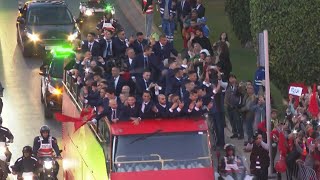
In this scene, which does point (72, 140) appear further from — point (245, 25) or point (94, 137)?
point (245, 25)

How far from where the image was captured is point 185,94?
2250 centimetres

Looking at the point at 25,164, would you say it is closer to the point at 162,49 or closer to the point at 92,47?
the point at 92,47

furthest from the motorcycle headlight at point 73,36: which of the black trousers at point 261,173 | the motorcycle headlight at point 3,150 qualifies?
the black trousers at point 261,173

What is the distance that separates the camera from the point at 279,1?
29.1m

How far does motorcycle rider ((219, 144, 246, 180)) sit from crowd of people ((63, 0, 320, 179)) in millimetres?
1045

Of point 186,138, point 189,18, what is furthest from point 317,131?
point 189,18

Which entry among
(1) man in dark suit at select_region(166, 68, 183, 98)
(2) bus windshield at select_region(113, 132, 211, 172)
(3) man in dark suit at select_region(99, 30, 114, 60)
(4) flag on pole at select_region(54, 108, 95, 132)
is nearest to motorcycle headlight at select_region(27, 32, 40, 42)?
(3) man in dark suit at select_region(99, 30, 114, 60)

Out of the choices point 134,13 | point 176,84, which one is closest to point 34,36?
point 134,13

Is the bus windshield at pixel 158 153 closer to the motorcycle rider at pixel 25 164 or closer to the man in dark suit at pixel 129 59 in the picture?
the motorcycle rider at pixel 25 164

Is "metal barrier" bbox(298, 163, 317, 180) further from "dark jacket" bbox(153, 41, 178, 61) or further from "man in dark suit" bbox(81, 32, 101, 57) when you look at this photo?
"man in dark suit" bbox(81, 32, 101, 57)

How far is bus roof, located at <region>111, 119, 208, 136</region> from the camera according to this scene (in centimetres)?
2045

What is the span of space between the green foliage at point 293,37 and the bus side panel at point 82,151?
563 centimetres

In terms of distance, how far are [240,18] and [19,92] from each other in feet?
25.1

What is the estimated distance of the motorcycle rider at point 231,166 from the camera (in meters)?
22.6
